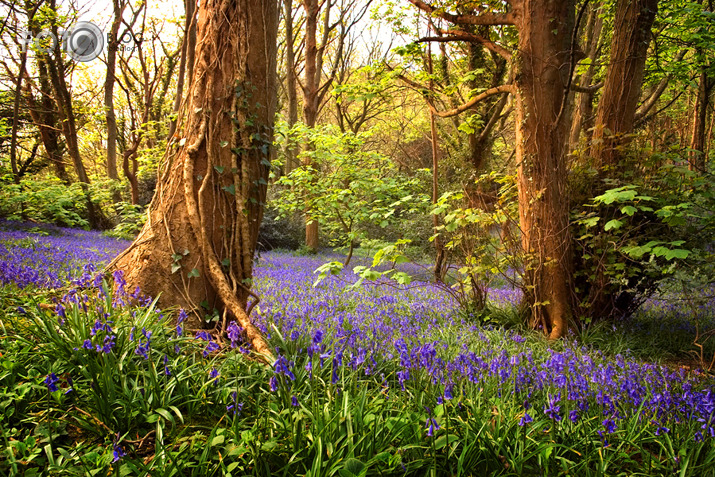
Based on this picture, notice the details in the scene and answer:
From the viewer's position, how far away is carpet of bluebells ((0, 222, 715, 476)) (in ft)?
5.56

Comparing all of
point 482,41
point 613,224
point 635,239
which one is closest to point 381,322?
point 613,224

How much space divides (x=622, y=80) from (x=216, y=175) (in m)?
5.15

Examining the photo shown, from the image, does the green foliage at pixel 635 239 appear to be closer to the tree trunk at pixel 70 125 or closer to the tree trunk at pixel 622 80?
the tree trunk at pixel 622 80

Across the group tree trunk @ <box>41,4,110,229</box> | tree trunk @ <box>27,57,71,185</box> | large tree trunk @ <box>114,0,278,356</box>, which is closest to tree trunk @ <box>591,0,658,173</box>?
large tree trunk @ <box>114,0,278,356</box>

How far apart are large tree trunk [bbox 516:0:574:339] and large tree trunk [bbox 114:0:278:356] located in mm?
3072

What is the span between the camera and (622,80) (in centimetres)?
474

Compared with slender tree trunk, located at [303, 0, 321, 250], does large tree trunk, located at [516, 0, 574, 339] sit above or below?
below

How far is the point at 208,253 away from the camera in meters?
3.45

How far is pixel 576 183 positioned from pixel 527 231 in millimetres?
954

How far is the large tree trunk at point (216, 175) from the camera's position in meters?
3.43

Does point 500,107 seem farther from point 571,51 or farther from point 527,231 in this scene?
point 527,231

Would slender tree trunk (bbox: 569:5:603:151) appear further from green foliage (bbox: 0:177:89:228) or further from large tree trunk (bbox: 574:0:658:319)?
green foliage (bbox: 0:177:89:228)

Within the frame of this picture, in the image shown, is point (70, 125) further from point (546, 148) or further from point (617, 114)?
point (617, 114)

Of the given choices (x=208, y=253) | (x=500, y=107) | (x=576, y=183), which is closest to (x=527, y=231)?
(x=576, y=183)
